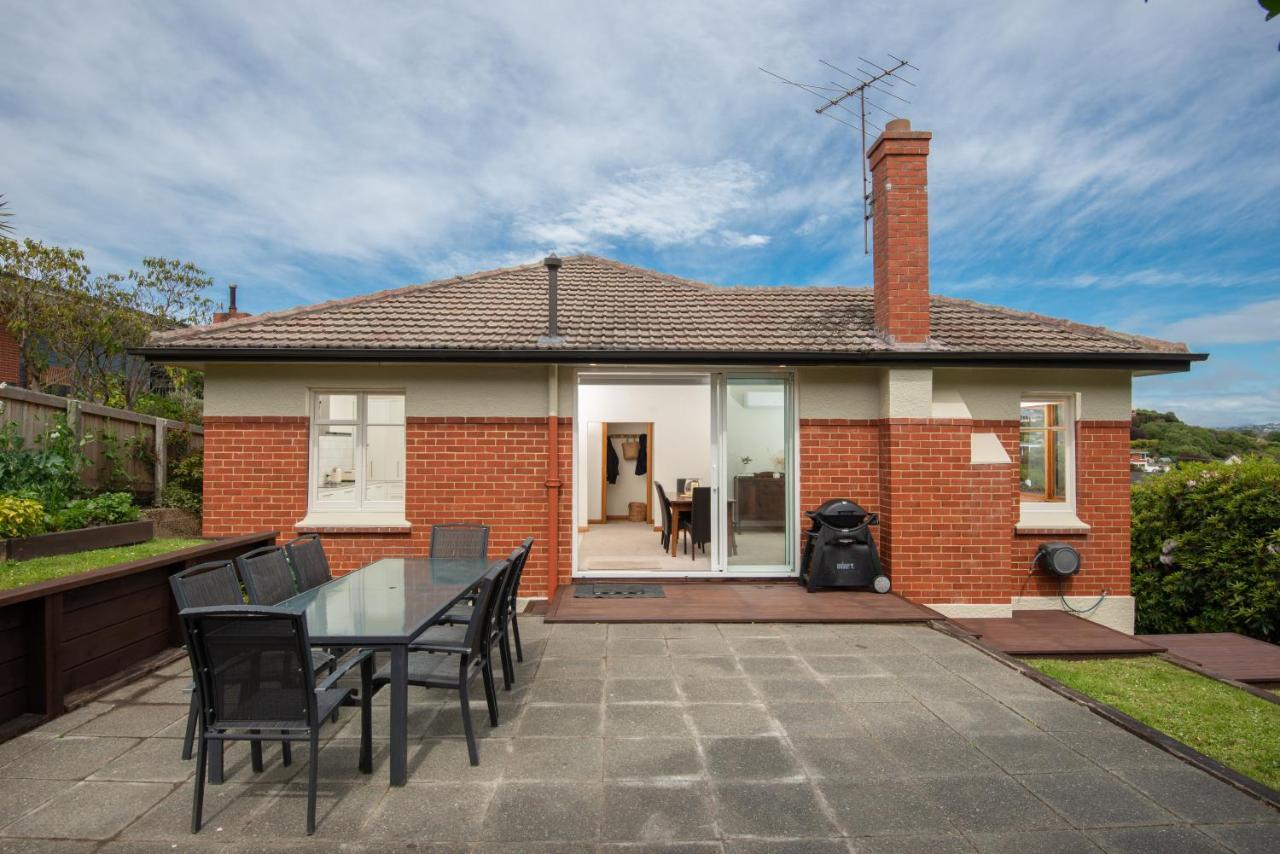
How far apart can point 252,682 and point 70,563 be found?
4188mm

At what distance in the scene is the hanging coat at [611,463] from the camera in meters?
14.2

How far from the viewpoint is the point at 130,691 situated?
4551 mm

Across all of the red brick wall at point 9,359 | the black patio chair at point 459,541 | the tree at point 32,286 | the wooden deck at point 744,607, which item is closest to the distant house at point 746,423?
the wooden deck at point 744,607

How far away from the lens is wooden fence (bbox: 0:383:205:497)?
7.51 m

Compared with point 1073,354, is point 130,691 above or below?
below

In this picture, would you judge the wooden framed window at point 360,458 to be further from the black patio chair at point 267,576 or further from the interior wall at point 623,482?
the interior wall at point 623,482

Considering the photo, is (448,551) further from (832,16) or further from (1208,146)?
(1208,146)

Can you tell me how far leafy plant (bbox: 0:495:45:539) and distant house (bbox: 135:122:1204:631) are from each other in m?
1.45

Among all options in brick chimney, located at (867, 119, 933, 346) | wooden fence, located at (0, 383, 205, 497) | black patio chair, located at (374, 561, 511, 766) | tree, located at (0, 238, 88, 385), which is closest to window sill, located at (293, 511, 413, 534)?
wooden fence, located at (0, 383, 205, 497)

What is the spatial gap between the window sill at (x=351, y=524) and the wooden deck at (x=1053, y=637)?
595 cm

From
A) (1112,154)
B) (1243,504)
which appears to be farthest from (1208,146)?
(1243,504)

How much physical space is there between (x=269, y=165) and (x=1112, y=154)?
17.4 m

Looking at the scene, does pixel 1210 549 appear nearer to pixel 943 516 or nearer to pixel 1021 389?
pixel 1021 389

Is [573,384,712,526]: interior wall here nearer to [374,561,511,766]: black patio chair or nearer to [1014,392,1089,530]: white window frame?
[1014,392,1089,530]: white window frame
